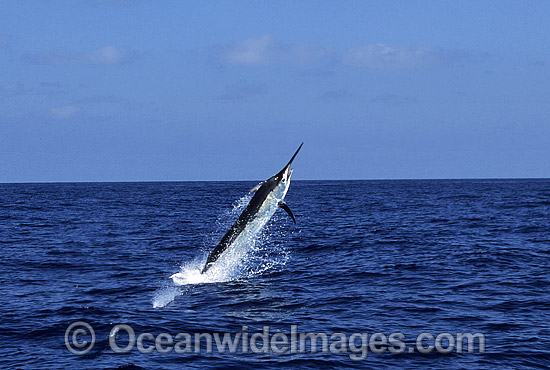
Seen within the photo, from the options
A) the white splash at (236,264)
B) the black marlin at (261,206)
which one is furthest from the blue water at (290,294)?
the black marlin at (261,206)

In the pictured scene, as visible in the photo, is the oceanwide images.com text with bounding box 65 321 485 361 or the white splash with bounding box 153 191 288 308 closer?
the oceanwide images.com text with bounding box 65 321 485 361

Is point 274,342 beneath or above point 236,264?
beneath

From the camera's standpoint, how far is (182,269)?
22.4m

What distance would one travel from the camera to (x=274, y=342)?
13156 millimetres

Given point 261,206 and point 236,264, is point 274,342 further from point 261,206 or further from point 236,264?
point 236,264

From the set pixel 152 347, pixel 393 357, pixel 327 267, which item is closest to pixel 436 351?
pixel 393 357

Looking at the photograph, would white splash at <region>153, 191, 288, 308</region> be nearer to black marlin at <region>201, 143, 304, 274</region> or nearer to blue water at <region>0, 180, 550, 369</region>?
black marlin at <region>201, 143, 304, 274</region>

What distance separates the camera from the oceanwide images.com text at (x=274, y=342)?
12.6m

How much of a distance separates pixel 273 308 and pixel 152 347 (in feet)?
13.6

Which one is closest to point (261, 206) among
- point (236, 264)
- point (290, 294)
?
point (290, 294)

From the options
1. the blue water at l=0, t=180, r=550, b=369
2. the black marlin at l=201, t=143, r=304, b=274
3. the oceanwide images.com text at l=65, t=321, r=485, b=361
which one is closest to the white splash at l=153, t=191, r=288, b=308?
the black marlin at l=201, t=143, r=304, b=274

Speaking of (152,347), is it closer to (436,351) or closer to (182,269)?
(436,351)

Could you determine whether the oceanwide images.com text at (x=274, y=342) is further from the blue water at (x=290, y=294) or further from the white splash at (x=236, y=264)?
the white splash at (x=236, y=264)

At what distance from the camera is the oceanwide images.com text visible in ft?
41.4
